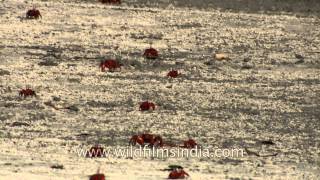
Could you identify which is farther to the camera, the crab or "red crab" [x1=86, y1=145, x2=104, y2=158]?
"red crab" [x1=86, y1=145, x2=104, y2=158]

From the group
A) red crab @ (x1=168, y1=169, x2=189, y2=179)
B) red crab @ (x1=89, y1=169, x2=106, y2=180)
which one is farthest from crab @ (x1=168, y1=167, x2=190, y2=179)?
red crab @ (x1=89, y1=169, x2=106, y2=180)

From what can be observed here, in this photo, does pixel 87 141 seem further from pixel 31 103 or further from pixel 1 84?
pixel 1 84

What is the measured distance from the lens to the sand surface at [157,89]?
589cm

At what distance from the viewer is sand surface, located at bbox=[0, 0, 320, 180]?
19.3 feet

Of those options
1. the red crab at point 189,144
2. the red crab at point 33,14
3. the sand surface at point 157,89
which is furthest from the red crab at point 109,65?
the red crab at point 189,144

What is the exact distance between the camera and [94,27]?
29.1 ft

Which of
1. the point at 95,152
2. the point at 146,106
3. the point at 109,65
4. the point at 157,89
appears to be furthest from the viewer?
the point at 109,65

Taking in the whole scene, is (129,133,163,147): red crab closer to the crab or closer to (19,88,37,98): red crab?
the crab

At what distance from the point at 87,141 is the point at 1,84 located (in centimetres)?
159


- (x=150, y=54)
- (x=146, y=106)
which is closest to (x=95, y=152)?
(x=146, y=106)

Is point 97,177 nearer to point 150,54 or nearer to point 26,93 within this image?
point 26,93

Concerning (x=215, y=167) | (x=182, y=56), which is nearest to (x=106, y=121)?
(x=215, y=167)

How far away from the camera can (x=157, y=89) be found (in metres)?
7.41

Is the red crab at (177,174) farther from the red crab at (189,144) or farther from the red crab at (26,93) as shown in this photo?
the red crab at (26,93)
